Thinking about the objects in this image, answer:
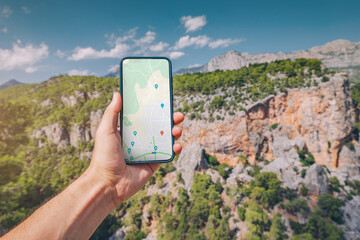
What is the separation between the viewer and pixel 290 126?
20.1m

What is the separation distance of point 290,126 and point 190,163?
13.7m

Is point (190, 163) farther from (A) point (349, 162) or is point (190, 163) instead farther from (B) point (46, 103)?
(B) point (46, 103)

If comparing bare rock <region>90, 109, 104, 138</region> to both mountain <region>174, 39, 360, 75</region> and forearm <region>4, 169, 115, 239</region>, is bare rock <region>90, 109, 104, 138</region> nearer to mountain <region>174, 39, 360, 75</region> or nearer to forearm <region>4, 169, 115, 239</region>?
forearm <region>4, 169, 115, 239</region>

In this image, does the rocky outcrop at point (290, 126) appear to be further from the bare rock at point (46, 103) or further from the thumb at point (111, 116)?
the bare rock at point (46, 103)

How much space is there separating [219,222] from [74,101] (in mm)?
30450

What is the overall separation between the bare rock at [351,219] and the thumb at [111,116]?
1962 centimetres

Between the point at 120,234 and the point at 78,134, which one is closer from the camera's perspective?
the point at 120,234

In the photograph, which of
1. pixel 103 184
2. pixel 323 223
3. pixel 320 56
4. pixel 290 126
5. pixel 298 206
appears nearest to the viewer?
pixel 103 184

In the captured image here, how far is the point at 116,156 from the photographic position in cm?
216

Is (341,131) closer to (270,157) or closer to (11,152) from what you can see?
(270,157)

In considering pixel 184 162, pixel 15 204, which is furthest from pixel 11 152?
pixel 184 162

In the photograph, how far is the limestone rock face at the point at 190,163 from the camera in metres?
17.3

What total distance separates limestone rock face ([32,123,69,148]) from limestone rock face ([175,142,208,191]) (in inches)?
782

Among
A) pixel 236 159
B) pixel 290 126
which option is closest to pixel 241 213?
pixel 236 159
